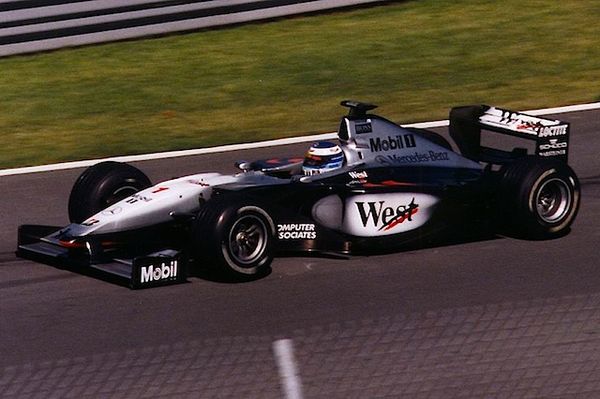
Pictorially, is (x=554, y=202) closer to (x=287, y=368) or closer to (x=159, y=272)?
(x=159, y=272)

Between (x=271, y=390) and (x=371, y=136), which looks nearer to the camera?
(x=271, y=390)

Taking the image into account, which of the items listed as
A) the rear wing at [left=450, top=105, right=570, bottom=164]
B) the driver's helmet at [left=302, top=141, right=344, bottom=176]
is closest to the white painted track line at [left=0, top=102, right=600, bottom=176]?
the rear wing at [left=450, top=105, right=570, bottom=164]

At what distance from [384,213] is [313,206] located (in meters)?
0.46

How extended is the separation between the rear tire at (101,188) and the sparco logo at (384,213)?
60.1 inches

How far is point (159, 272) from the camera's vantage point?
7836 mm

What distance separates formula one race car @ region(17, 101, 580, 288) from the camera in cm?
790

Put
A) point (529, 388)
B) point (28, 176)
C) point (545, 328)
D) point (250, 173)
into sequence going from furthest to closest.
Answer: point (28, 176) → point (250, 173) → point (545, 328) → point (529, 388)

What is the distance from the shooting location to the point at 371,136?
875 centimetres

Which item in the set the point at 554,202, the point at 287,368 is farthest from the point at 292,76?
the point at 287,368

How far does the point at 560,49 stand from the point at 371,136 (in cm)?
686

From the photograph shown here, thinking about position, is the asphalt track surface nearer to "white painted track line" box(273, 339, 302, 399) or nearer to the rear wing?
"white painted track line" box(273, 339, 302, 399)

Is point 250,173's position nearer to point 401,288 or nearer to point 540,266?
point 401,288

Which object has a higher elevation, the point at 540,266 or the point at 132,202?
the point at 132,202

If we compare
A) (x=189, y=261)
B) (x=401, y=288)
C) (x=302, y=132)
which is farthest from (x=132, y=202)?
(x=302, y=132)
